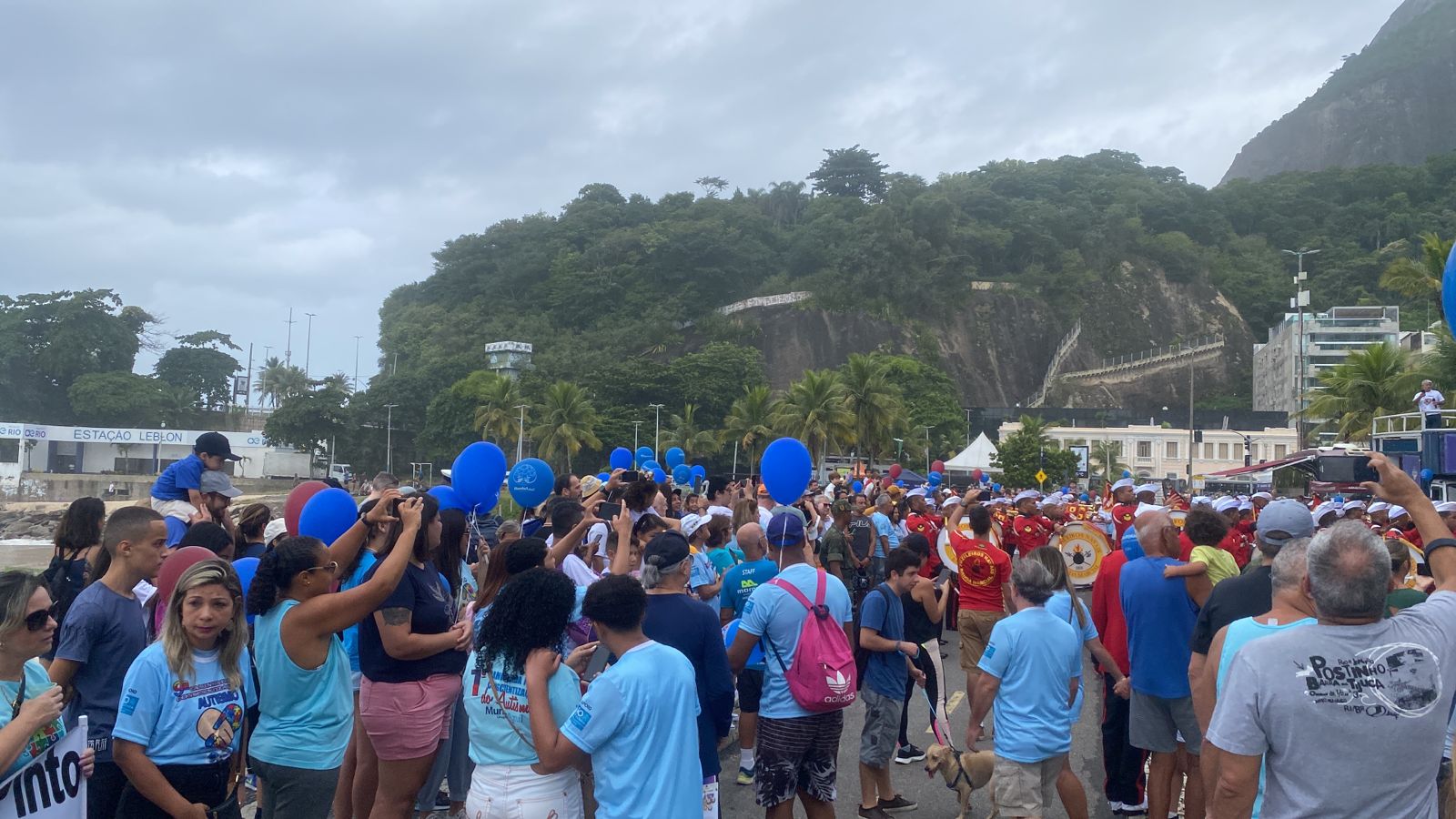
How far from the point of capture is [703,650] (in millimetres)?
4203

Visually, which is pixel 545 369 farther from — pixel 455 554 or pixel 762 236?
pixel 455 554

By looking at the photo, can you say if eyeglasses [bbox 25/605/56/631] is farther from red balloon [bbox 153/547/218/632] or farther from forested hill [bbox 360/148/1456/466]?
forested hill [bbox 360/148/1456/466]

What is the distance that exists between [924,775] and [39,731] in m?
5.33

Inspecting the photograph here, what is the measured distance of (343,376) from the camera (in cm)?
9900

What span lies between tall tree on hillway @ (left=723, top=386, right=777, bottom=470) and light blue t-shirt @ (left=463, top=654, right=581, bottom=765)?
5073cm

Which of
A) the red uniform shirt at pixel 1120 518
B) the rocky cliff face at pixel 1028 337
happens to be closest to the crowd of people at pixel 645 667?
the red uniform shirt at pixel 1120 518

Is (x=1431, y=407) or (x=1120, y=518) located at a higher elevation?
(x=1431, y=407)

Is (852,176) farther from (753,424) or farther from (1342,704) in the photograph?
(1342,704)

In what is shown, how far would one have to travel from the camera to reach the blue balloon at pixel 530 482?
25.4 ft

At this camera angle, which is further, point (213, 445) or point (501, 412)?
point (501, 412)

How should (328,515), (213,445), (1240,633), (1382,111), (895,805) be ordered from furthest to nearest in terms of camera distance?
(1382,111) < (213,445) < (895,805) < (328,515) < (1240,633)

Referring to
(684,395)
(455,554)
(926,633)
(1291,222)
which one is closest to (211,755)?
(455,554)

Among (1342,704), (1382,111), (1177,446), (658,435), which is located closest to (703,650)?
(1342,704)

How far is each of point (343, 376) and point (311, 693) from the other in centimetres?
10163
